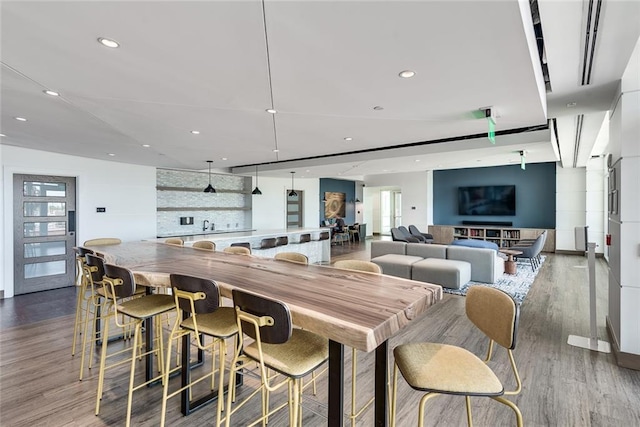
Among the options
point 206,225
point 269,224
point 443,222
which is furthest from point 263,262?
point 443,222

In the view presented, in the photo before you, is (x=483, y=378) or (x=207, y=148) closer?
(x=483, y=378)

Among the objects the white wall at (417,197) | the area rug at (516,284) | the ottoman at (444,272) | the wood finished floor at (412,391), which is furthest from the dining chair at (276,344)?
the white wall at (417,197)

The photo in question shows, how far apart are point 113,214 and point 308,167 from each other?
4.14 m

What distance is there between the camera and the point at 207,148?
5215 millimetres

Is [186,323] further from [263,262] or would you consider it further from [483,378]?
[483,378]

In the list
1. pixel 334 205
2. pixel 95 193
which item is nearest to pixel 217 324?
pixel 95 193

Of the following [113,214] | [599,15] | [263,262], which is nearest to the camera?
[599,15]

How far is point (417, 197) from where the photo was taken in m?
11.8

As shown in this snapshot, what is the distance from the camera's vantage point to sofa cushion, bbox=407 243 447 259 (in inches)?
243

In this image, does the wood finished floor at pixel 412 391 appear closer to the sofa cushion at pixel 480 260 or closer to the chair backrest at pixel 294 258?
the chair backrest at pixel 294 258

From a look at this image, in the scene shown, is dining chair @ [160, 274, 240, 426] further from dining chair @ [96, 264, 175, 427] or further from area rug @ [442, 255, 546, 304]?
area rug @ [442, 255, 546, 304]

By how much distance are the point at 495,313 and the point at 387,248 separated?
17.0 feet

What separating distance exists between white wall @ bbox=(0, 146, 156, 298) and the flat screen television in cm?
965

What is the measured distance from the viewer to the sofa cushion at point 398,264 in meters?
5.81
